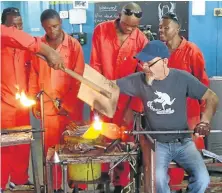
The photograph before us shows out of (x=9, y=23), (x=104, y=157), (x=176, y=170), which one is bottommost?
(x=176, y=170)

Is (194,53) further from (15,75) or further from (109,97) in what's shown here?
(15,75)

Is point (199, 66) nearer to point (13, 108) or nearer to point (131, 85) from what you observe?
point (131, 85)

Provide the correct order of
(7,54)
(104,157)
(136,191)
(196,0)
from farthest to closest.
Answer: (196,0), (7,54), (136,191), (104,157)

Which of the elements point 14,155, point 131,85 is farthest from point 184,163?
point 14,155

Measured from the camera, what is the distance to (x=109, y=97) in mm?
3900

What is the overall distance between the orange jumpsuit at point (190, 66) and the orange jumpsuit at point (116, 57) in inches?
15.6

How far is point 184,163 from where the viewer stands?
3873 mm

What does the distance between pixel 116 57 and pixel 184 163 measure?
146 cm

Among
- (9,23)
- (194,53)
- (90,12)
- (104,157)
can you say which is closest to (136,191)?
(104,157)

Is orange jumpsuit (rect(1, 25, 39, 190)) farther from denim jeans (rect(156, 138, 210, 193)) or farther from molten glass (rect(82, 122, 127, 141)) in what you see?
denim jeans (rect(156, 138, 210, 193))

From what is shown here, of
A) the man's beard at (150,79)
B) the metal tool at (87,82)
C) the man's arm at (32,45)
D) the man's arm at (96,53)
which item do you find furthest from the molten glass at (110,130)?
the man's arm at (96,53)

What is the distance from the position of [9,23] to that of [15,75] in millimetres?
589

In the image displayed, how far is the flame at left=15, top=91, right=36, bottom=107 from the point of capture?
173 inches

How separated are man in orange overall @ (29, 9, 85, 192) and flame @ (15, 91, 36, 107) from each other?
0.16 meters
